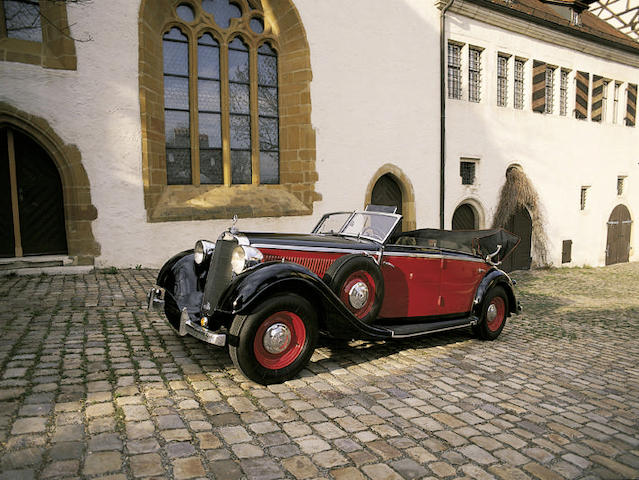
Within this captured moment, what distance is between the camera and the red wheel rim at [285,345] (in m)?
3.44

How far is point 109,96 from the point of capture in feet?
27.2

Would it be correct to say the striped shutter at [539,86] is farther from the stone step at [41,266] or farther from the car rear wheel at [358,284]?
the stone step at [41,266]

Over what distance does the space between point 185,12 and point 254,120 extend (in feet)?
8.56

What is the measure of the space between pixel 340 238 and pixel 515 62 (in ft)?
44.0

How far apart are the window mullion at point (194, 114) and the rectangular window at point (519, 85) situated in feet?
35.7

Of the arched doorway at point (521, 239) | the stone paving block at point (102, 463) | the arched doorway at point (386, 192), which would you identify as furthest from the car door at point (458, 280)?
the arched doorway at point (521, 239)

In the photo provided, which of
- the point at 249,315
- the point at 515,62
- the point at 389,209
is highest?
the point at 515,62

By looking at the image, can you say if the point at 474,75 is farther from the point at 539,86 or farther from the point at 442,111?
the point at 539,86

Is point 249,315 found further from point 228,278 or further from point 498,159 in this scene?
point 498,159

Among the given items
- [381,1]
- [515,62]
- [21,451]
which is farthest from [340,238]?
Result: [515,62]

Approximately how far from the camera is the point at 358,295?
4105 mm

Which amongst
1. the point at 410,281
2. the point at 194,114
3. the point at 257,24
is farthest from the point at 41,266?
the point at 257,24

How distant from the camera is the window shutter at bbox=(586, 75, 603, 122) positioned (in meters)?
17.3

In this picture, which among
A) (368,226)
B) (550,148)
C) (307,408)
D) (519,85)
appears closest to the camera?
(307,408)
